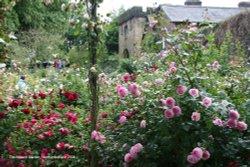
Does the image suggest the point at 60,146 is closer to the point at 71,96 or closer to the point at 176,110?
A: the point at 176,110

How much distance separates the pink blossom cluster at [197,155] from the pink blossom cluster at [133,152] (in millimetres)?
355

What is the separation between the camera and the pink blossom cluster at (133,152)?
2332 millimetres

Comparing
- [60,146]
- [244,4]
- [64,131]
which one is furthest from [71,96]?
[244,4]

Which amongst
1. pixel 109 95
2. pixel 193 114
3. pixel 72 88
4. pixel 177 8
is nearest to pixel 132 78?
pixel 109 95

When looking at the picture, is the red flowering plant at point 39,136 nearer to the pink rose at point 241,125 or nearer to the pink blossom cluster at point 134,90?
the pink blossom cluster at point 134,90

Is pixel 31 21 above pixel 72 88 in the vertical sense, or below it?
above

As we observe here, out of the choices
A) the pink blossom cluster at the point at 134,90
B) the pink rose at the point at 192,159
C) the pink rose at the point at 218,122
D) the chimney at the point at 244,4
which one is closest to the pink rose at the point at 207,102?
the pink rose at the point at 218,122

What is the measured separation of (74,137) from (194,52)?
1276 millimetres

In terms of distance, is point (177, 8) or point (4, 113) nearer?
point (4, 113)

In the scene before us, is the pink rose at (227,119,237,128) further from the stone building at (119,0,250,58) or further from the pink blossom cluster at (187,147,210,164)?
the stone building at (119,0,250,58)

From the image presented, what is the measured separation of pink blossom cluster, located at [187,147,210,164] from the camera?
2127 millimetres

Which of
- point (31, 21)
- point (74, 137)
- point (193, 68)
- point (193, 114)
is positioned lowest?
point (74, 137)

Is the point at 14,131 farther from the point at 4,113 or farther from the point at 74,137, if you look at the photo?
the point at 74,137

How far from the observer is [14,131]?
3.15m
